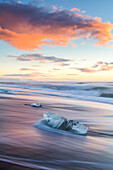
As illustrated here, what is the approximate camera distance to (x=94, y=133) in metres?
3.31

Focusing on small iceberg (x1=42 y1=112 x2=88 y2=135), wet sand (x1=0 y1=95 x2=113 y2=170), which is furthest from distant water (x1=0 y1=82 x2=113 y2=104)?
wet sand (x1=0 y1=95 x2=113 y2=170)

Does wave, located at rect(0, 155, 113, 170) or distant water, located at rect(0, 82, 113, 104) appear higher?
distant water, located at rect(0, 82, 113, 104)

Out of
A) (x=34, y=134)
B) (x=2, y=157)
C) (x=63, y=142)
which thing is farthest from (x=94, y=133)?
(x=2, y=157)

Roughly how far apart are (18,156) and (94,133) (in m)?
1.78

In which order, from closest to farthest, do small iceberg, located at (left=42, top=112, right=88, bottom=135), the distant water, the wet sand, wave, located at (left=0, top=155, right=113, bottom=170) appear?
1. wave, located at (left=0, top=155, right=113, bottom=170)
2. the wet sand
3. small iceberg, located at (left=42, top=112, right=88, bottom=135)
4. the distant water

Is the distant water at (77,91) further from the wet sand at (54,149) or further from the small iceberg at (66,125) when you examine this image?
the wet sand at (54,149)

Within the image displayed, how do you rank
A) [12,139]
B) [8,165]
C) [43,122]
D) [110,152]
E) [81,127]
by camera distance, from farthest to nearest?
[43,122] < [81,127] < [12,139] < [110,152] < [8,165]

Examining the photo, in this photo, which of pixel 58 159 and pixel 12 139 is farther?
pixel 12 139

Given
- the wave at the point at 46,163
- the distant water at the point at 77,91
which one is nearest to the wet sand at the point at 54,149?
the wave at the point at 46,163

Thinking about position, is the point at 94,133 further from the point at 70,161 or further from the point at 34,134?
the point at 70,161

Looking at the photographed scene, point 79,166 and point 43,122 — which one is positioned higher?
point 43,122

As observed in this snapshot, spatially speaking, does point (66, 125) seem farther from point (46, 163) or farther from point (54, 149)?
point (46, 163)

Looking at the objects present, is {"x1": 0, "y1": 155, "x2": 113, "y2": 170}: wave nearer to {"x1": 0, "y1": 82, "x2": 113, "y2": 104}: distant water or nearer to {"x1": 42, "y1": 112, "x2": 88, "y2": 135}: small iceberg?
{"x1": 42, "y1": 112, "x2": 88, "y2": 135}: small iceberg

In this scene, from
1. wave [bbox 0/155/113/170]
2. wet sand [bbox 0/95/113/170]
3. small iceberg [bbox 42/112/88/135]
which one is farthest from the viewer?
small iceberg [bbox 42/112/88/135]
